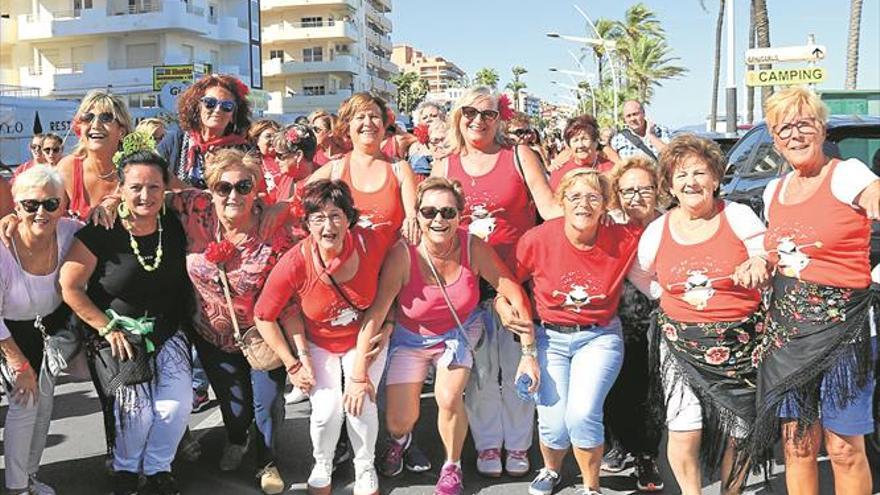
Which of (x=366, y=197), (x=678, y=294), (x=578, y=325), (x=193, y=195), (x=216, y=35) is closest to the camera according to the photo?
(x=678, y=294)

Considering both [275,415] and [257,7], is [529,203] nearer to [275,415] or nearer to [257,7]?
[275,415]

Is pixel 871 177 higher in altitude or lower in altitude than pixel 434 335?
higher

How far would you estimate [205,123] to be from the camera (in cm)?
518

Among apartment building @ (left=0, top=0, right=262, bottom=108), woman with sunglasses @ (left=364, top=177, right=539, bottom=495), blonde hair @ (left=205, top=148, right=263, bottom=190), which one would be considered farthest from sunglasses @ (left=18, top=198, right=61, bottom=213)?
apartment building @ (left=0, top=0, right=262, bottom=108)

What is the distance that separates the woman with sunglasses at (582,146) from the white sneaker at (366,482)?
288cm

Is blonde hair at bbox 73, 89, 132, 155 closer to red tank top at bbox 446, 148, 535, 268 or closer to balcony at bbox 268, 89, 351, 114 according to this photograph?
red tank top at bbox 446, 148, 535, 268

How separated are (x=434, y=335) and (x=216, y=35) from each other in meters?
46.5

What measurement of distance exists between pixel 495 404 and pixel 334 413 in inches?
37.1

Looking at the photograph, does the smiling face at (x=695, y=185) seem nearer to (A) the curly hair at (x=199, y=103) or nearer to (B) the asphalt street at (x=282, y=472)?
(B) the asphalt street at (x=282, y=472)

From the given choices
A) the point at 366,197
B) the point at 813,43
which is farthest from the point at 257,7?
the point at 366,197

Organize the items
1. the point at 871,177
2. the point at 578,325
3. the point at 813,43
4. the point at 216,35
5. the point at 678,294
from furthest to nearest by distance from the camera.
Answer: the point at 216,35, the point at 813,43, the point at 578,325, the point at 678,294, the point at 871,177

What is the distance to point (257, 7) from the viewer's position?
5300cm

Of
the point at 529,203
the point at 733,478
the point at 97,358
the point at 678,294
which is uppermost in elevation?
the point at 529,203

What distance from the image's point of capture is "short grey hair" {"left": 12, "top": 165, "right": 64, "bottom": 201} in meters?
3.90
